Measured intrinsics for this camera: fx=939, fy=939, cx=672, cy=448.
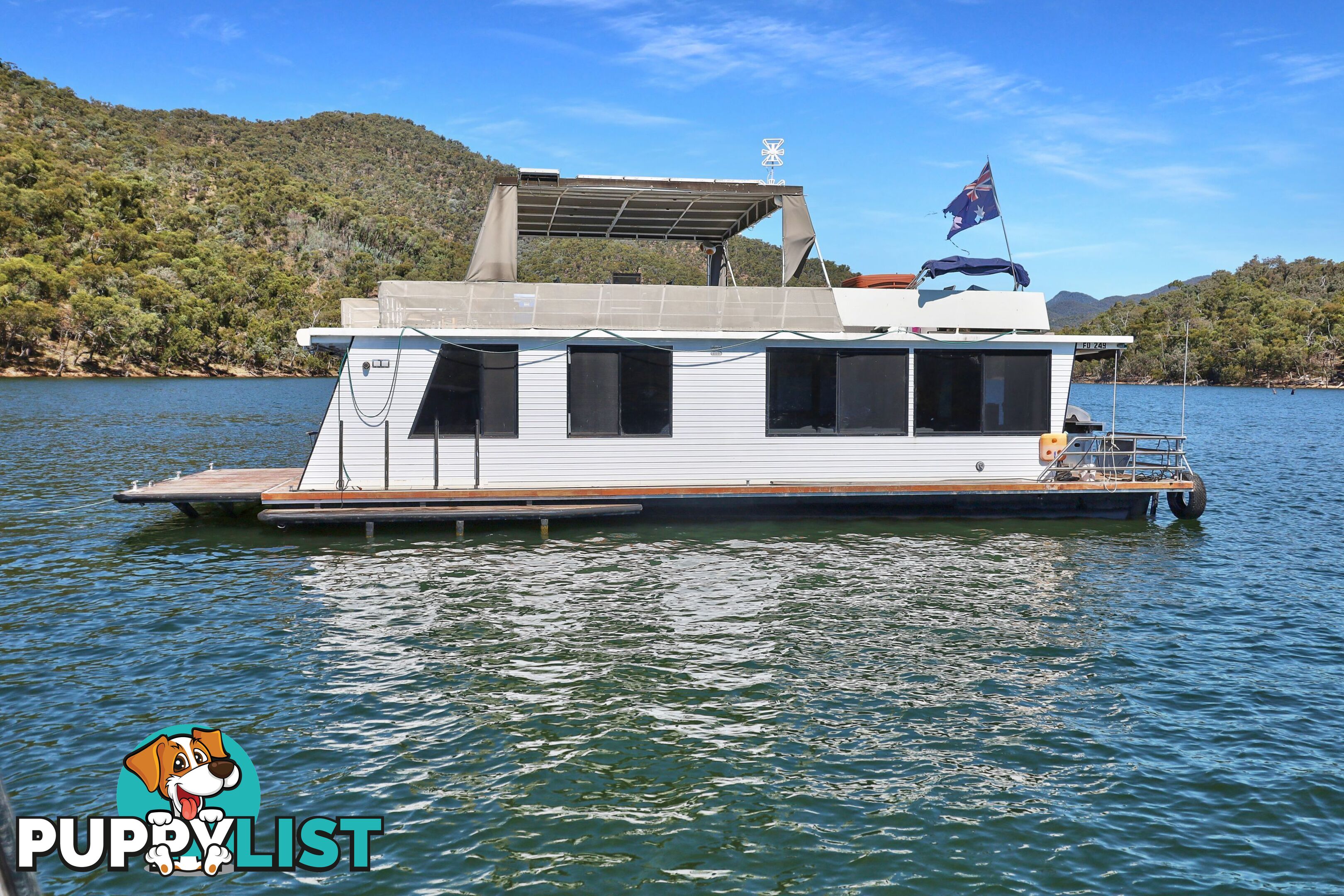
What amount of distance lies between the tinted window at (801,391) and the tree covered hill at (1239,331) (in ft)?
341

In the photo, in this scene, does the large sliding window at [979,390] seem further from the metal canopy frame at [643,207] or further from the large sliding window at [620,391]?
the large sliding window at [620,391]

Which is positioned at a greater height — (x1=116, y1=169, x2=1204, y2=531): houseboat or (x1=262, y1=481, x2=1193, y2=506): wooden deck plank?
(x1=116, y1=169, x2=1204, y2=531): houseboat

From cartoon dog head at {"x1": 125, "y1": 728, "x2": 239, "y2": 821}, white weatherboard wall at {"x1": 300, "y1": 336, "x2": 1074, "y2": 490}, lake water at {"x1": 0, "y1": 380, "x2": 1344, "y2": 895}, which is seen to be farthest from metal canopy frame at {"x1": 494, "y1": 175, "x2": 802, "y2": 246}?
cartoon dog head at {"x1": 125, "y1": 728, "x2": 239, "y2": 821}

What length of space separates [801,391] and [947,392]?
269 centimetres

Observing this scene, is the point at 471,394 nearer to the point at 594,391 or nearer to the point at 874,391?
the point at 594,391

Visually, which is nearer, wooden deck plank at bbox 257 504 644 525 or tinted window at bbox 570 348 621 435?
wooden deck plank at bbox 257 504 644 525

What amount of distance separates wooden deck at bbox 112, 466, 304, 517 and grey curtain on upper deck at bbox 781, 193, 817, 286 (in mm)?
9103

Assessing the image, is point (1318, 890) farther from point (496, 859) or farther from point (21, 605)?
point (21, 605)

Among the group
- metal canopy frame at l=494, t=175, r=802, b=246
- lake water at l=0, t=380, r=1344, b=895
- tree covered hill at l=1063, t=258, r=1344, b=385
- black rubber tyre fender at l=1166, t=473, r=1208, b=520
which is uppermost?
tree covered hill at l=1063, t=258, r=1344, b=385

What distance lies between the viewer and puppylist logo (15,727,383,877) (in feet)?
15.1

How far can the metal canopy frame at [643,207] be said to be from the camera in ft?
52.9

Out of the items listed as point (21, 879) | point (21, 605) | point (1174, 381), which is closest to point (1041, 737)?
point (21, 879)

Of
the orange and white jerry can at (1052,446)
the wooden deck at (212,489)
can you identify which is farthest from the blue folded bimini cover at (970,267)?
the wooden deck at (212,489)

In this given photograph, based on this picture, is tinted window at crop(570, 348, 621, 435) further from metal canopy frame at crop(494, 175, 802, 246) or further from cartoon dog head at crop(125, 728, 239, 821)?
cartoon dog head at crop(125, 728, 239, 821)
